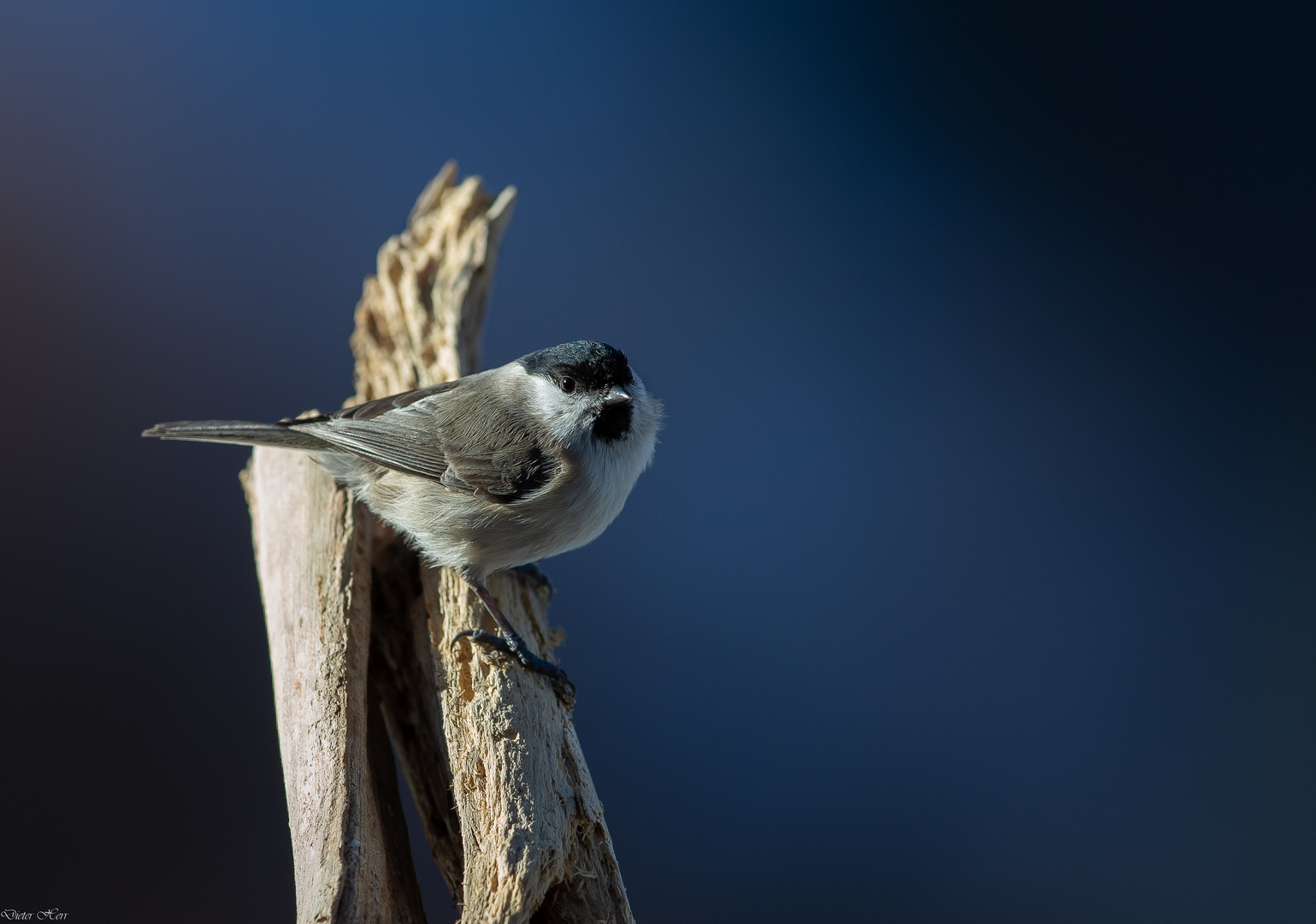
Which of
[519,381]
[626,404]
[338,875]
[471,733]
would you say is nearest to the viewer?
[338,875]

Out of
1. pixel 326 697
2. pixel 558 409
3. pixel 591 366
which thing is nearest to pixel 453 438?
pixel 558 409

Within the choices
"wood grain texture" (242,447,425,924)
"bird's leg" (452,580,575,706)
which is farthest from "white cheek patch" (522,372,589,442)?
"wood grain texture" (242,447,425,924)

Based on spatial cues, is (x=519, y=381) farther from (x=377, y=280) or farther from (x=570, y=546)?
(x=377, y=280)

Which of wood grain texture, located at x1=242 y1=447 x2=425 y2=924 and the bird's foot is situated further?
the bird's foot

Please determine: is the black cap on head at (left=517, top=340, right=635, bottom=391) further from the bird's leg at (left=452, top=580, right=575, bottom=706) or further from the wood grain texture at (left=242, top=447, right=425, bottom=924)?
the wood grain texture at (left=242, top=447, right=425, bottom=924)

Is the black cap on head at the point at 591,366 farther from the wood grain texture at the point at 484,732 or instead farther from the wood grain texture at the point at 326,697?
the wood grain texture at the point at 326,697

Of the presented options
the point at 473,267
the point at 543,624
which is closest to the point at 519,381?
the point at 543,624
